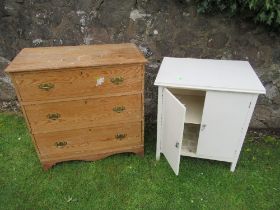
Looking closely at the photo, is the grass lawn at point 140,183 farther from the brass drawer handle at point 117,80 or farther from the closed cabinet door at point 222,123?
the brass drawer handle at point 117,80

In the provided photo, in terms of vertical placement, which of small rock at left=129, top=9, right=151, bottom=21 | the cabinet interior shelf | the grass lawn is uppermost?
Answer: small rock at left=129, top=9, right=151, bottom=21

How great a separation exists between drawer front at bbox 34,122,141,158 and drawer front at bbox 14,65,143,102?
0.44 metres

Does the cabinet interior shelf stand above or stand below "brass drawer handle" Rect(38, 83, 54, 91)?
below

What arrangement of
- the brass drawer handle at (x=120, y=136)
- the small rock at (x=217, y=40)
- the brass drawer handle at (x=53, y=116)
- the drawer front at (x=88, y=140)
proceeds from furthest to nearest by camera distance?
the small rock at (x=217, y=40), the brass drawer handle at (x=120, y=136), the drawer front at (x=88, y=140), the brass drawer handle at (x=53, y=116)

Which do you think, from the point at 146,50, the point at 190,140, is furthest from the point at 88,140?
the point at 146,50

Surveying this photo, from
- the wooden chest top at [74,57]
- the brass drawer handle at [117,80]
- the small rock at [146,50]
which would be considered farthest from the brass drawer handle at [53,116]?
the small rock at [146,50]

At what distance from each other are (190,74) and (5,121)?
272 centimetres

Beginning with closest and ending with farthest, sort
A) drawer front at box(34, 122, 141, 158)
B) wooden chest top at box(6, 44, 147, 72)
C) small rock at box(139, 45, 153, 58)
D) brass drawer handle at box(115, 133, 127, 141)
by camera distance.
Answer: wooden chest top at box(6, 44, 147, 72)
drawer front at box(34, 122, 141, 158)
brass drawer handle at box(115, 133, 127, 141)
small rock at box(139, 45, 153, 58)

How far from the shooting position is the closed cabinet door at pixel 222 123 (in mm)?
2291

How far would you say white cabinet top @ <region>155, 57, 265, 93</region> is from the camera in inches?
88.8

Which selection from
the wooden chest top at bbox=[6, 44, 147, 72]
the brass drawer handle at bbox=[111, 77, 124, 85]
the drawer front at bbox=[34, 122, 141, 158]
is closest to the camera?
the wooden chest top at bbox=[6, 44, 147, 72]

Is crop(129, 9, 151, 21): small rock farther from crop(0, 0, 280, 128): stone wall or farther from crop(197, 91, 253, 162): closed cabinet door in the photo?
crop(197, 91, 253, 162): closed cabinet door

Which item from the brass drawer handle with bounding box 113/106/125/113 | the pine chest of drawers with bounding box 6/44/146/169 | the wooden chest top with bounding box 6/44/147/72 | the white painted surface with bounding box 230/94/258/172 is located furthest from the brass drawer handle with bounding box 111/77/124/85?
the white painted surface with bounding box 230/94/258/172

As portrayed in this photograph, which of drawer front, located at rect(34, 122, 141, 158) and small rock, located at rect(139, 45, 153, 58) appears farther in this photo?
small rock, located at rect(139, 45, 153, 58)
